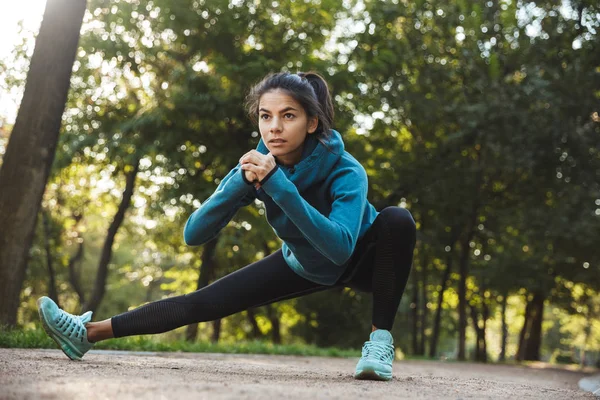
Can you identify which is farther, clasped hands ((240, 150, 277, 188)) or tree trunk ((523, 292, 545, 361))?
tree trunk ((523, 292, 545, 361))

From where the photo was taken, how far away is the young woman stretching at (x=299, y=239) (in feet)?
11.6

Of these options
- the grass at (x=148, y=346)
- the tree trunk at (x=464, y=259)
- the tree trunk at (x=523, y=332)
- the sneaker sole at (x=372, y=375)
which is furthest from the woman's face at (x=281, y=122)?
the tree trunk at (x=523, y=332)

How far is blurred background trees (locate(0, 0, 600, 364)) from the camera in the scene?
13.4 m

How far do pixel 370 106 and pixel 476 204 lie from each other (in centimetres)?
498

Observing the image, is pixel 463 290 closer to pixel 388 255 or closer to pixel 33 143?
pixel 33 143

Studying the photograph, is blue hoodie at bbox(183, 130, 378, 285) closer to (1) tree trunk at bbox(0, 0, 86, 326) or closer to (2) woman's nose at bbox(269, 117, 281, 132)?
(2) woman's nose at bbox(269, 117, 281, 132)

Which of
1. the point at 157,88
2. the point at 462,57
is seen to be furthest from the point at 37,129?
the point at 462,57

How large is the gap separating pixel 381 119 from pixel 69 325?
551 inches

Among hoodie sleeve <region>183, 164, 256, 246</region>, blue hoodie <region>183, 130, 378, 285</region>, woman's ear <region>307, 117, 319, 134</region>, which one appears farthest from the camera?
woman's ear <region>307, 117, 319, 134</region>

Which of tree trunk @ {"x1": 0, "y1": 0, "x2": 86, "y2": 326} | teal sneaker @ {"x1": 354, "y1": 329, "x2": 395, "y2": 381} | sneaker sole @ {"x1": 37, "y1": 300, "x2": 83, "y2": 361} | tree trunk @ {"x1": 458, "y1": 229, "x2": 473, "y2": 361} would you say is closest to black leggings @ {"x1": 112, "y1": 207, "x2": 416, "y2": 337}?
teal sneaker @ {"x1": 354, "y1": 329, "x2": 395, "y2": 381}

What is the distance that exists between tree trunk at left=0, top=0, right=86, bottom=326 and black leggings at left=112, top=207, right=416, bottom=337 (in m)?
3.96

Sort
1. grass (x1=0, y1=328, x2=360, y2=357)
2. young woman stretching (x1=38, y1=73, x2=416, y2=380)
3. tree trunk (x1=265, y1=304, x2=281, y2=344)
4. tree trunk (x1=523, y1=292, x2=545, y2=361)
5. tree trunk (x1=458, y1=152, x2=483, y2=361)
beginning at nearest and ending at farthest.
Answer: young woman stretching (x1=38, y1=73, x2=416, y2=380) < grass (x1=0, y1=328, x2=360, y2=357) < tree trunk (x1=458, y1=152, x2=483, y2=361) < tree trunk (x1=265, y1=304, x2=281, y2=344) < tree trunk (x1=523, y1=292, x2=545, y2=361)

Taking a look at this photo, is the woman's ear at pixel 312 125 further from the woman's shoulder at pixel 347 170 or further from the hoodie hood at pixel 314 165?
the woman's shoulder at pixel 347 170

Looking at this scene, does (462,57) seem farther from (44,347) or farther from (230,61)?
(44,347)
